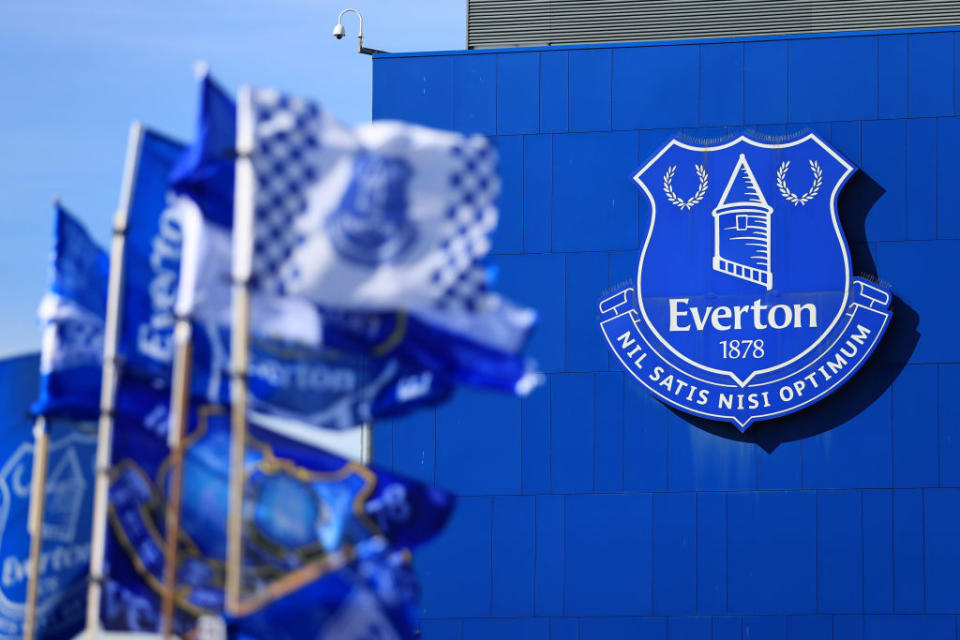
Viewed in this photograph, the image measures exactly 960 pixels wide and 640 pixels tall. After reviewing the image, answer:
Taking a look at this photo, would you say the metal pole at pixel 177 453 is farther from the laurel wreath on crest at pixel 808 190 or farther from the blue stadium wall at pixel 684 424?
the laurel wreath on crest at pixel 808 190

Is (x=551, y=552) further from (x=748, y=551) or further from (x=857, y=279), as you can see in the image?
(x=857, y=279)

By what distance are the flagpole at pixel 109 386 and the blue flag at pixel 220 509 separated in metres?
0.22

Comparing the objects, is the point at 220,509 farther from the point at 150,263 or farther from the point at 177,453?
the point at 150,263

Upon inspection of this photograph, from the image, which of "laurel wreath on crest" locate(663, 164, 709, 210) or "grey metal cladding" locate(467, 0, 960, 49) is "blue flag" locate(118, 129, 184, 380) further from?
"grey metal cladding" locate(467, 0, 960, 49)

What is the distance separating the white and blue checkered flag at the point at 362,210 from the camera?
1279 cm

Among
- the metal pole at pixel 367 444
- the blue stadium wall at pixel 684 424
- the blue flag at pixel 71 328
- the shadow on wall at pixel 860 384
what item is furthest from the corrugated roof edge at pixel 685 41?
the blue flag at pixel 71 328

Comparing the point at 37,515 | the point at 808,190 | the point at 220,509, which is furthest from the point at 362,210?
the point at 808,190

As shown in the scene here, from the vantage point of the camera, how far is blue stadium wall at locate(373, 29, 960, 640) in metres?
19.8

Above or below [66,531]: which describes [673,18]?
above

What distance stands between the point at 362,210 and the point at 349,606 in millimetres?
2907

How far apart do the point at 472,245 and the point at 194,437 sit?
2.60 m

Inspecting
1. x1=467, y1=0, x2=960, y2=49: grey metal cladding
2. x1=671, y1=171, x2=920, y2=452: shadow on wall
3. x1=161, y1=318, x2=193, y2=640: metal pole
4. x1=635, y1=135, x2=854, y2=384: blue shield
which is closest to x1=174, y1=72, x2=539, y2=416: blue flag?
x1=161, y1=318, x2=193, y2=640: metal pole

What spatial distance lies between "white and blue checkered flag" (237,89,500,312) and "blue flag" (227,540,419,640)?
1.97 metres

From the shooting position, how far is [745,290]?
20078mm
